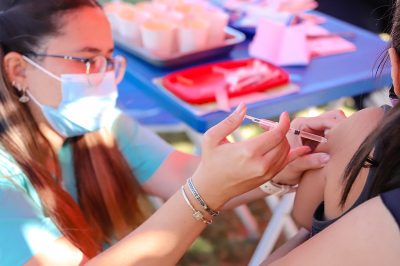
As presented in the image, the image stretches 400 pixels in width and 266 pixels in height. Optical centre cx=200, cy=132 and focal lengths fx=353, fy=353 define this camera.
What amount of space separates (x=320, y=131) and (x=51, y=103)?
2.63 feet

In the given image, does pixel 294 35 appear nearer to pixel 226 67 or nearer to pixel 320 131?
pixel 226 67

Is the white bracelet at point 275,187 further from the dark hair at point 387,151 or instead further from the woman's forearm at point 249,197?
the dark hair at point 387,151

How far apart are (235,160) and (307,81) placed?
0.91m

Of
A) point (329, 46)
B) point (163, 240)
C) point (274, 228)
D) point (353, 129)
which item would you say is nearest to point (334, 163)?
point (353, 129)

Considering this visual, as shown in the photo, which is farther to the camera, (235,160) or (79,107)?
(79,107)

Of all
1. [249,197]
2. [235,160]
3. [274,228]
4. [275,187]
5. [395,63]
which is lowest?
[274,228]

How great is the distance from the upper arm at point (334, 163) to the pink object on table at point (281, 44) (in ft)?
2.78

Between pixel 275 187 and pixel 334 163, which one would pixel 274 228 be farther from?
pixel 334 163

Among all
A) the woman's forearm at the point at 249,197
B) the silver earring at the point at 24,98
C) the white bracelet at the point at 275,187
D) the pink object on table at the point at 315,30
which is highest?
the silver earring at the point at 24,98

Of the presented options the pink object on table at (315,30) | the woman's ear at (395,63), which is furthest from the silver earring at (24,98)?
the pink object on table at (315,30)

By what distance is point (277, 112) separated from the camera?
1354 mm

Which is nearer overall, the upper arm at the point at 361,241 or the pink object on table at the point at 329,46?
the upper arm at the point at 361,241

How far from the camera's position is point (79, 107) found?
3.74ft

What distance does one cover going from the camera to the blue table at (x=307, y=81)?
1300 millimetres
